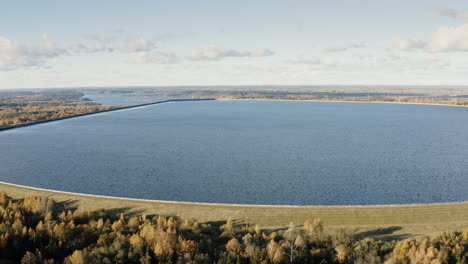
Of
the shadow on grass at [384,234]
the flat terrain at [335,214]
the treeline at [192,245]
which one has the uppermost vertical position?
the treeline at [192,245]

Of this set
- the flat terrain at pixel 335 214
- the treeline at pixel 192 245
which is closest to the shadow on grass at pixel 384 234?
the flat terrain at pixel 335 214

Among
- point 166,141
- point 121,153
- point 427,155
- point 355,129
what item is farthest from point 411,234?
point 355,129

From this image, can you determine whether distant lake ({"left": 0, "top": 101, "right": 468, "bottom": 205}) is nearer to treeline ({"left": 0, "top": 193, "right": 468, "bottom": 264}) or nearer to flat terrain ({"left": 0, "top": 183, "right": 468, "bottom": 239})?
flat terrain ({"left": 0, "top": 183, "right": 468, "bottom": 239})

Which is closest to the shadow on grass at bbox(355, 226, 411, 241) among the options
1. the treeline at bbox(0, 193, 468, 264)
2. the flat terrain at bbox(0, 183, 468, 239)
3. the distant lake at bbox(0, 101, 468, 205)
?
the flat terrain at bbox(0, 183, 468, 239)

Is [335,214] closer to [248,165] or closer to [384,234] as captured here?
[384,234]

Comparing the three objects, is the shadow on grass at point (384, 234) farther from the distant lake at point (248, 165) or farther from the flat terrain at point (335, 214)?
the distant lake at point (248, 165)

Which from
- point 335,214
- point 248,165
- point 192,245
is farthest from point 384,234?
point 248,165
